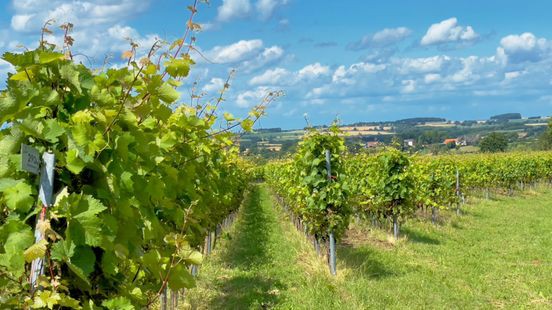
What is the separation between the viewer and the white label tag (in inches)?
86.8

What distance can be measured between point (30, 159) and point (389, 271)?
28.8 ft

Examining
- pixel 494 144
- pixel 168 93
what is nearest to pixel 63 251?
pixel 168 93

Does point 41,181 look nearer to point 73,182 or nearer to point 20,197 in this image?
point 20,197

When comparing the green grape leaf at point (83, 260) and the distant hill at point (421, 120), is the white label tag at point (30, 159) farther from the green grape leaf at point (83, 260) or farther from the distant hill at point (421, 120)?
the distant hill at point (421, 120)

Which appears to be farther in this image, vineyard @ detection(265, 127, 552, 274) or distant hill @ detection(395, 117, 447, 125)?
distant hill @ detection(395, 117, 447, 125)

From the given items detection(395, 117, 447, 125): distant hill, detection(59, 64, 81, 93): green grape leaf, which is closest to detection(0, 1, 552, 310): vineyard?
detection(59, 64, 81, 93): green grape leaf

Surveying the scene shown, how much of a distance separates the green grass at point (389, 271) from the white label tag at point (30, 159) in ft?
18.9

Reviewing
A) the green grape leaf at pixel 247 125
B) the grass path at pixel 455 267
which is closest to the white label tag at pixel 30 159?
the green grape leaf at pixel 247 125

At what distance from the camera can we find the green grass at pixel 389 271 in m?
8.14

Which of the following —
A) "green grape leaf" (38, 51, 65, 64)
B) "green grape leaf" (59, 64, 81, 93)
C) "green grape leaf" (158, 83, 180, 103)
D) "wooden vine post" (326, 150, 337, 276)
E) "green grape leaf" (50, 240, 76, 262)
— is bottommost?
Answer: "wooden vine post" (326, 150, 337, 276)

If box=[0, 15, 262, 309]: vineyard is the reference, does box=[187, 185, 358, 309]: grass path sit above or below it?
below

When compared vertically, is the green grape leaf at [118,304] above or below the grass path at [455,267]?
above

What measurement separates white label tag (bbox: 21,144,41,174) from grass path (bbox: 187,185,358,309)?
18.8 feet

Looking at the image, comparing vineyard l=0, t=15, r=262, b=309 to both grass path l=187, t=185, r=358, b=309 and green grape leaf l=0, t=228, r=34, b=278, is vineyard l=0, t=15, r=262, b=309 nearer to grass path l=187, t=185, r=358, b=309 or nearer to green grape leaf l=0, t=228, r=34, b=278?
green grape leaf l=0, t=228, r=34, b=278
